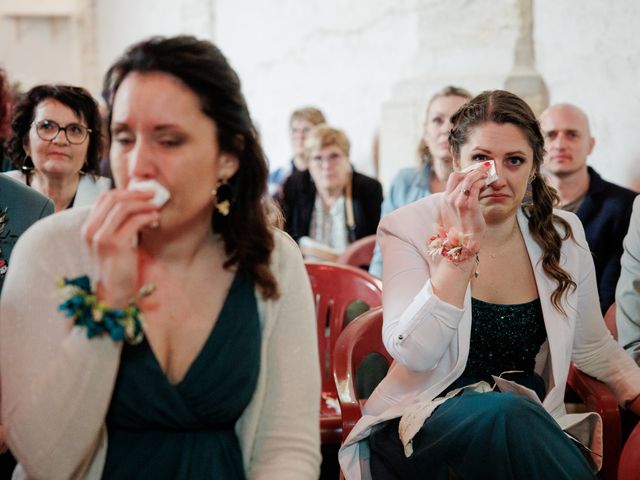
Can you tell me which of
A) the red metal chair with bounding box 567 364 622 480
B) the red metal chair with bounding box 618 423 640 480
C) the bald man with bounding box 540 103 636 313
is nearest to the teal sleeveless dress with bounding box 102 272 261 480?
the red metal chair with bounding box 618 423 640 480

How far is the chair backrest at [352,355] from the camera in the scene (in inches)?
92.2

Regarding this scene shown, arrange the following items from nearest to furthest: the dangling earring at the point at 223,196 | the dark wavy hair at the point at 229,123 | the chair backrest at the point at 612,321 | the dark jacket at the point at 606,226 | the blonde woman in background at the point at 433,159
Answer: the dark wavy hair at the point at 229,123, the dangling earring at the point at 223,196, the chair backrest at the point at 612,321, the dark jacket at the point at 606,226, the blonde woman in background at the point at 433,159

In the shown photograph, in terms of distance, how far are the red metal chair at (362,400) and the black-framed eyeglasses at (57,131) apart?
1.41 metres

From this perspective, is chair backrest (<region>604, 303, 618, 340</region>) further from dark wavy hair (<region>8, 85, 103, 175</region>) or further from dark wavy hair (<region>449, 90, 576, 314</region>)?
dark wavy hair (<region>8, 85, 103, 175</region>)

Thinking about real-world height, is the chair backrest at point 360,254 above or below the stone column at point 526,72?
below

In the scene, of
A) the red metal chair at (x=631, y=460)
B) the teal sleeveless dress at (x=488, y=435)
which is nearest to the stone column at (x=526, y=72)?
the teal sleeveless dress at (x=488, y=435)

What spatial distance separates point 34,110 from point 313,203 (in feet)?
6.78

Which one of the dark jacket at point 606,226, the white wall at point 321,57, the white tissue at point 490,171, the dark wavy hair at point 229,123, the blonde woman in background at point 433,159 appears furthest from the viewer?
the white wall at point 321,57

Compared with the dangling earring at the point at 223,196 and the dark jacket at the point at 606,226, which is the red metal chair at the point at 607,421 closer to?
the dark jacket at the point at 606,226

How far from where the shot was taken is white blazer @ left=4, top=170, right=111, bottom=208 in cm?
327

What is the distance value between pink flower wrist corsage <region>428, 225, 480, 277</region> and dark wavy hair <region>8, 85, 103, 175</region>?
1.66m

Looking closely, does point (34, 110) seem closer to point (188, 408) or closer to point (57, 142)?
point (57, 142)

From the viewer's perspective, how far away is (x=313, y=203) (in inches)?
198

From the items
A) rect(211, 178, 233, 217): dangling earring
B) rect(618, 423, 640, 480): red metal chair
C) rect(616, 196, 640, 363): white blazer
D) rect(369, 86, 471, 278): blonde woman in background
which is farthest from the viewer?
rect(369, 86, 471, 278): blonde woman in background
